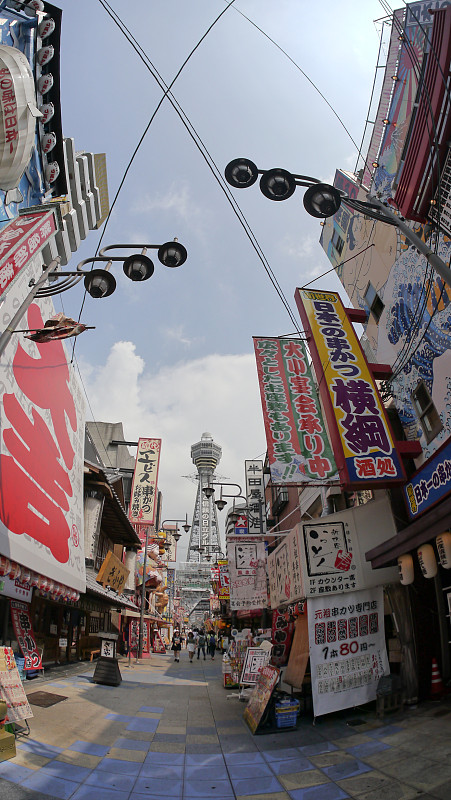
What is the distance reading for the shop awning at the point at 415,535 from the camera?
279 inches

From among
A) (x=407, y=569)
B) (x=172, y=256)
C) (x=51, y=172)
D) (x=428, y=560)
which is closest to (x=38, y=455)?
(x=172, y=256)

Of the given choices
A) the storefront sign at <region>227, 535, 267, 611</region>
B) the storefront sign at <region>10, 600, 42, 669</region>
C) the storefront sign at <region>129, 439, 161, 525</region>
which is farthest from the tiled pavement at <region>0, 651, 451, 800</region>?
the storefront sign at <region>129, 439, 161, 525</region>

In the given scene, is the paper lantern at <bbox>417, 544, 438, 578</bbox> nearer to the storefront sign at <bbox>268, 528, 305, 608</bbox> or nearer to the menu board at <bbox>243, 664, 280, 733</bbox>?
the storefront sign at <bbox>268, 528, 305, 608</bbox>

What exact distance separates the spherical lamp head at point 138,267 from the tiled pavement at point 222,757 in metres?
8.52

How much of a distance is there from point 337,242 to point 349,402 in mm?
8673

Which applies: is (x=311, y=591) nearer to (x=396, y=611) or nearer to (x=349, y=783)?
(x=396, y=611)

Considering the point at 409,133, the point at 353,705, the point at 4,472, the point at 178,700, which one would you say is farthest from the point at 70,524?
the point at 409,133

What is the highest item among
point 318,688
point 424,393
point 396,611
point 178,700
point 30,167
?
point 30,167

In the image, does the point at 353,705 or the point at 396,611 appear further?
the point at 396,611

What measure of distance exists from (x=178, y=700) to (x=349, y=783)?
27.0ft

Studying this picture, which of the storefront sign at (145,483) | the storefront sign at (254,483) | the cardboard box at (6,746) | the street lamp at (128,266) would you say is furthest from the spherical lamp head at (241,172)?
the storefront sign at (145,483)

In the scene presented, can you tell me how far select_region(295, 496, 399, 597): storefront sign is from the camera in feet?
A: 32.1

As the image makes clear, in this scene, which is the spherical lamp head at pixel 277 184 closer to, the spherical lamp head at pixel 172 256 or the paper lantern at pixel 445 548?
the spherical lamp head at pixel 172 256

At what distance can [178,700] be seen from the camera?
12539mm
